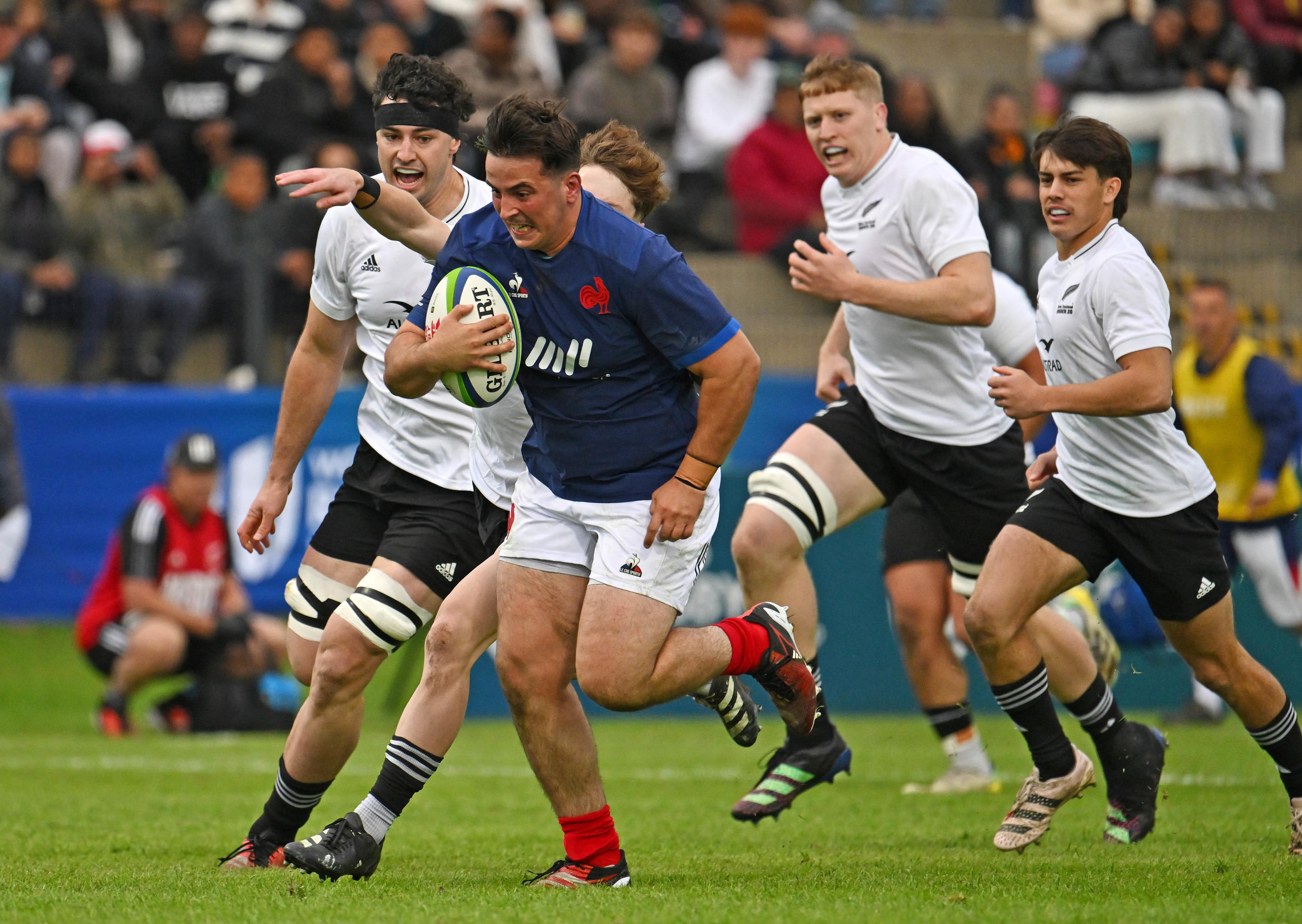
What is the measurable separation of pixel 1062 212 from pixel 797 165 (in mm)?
9344

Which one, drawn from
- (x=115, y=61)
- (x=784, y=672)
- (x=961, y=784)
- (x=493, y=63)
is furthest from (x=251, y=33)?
(x=784, y=672)

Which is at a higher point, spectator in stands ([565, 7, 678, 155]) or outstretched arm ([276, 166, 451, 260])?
outstretched arm ([276, 166, 451, 260])

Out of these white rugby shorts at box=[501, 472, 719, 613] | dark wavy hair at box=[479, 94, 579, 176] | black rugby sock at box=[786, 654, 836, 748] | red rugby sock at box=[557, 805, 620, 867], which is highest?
dark wavy hair at box=[479, 94, 579, 176]

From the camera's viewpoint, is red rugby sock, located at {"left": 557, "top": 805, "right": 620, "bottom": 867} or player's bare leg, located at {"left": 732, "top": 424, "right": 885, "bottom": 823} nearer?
red rugby sock, located at {"left": 557, "top": 805, "right": 620, "bottom": 867}

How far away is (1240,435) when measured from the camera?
457 inches

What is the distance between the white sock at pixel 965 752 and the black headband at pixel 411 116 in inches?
166

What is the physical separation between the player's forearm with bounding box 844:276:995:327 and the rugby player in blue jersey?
1.18 metres

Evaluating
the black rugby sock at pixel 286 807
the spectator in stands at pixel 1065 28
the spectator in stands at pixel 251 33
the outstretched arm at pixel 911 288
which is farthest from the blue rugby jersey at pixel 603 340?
the spectator in stands at pixel 1065 28

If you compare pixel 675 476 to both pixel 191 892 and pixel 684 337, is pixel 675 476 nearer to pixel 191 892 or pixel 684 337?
pixel 684 337

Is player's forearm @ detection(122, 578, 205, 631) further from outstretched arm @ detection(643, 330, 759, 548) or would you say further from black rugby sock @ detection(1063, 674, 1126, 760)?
outstretched arm @ detection(643, 330, 759, 548)

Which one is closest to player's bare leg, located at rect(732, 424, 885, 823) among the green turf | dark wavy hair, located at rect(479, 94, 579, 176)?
the green turf

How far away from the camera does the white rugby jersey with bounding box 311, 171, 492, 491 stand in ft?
20.3

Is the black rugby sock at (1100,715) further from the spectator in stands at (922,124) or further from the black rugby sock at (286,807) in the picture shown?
the spectator in stands at (922,124)

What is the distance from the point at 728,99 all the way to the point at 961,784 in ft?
31.4
